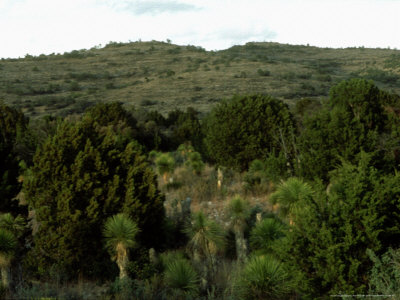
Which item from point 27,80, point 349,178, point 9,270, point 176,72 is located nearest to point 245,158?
point 349,178

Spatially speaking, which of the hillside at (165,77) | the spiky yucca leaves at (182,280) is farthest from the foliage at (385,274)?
the hillside at (165,77)

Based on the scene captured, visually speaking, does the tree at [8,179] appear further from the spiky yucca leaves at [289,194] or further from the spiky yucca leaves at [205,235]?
the spiky yucca leaves at [289,194]

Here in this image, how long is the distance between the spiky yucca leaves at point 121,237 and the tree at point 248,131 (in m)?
10.4

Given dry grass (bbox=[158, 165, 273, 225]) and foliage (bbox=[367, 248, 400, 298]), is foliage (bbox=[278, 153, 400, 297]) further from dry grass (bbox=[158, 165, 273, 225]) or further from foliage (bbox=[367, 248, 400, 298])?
dry grass (bbox=[158, 165, 273, 225])

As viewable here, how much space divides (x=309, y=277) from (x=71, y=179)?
4642 mm

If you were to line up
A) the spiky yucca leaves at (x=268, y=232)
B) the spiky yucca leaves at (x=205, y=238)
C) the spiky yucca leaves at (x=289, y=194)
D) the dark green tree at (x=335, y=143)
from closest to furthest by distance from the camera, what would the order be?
1. the spiky yucca leaves at (x=205, y=238)
2. the spiky yucca leaves at (x=268, y=232)
3. the spiky yucca leaves at (x=289, y=194)
4. the dark green tree at (x=335, y=143)

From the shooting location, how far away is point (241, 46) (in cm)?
11731

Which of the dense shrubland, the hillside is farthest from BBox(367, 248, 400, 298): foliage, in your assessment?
the hillside

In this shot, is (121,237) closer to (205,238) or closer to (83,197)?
(83,197)

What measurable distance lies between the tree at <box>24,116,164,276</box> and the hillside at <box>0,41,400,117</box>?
111 feet

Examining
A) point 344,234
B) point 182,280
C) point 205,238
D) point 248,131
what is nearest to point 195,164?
point 248,131

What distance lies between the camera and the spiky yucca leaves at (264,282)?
226 inches

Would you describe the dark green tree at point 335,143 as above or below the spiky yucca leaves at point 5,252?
above

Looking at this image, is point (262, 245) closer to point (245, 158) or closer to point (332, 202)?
point (332, 202)
